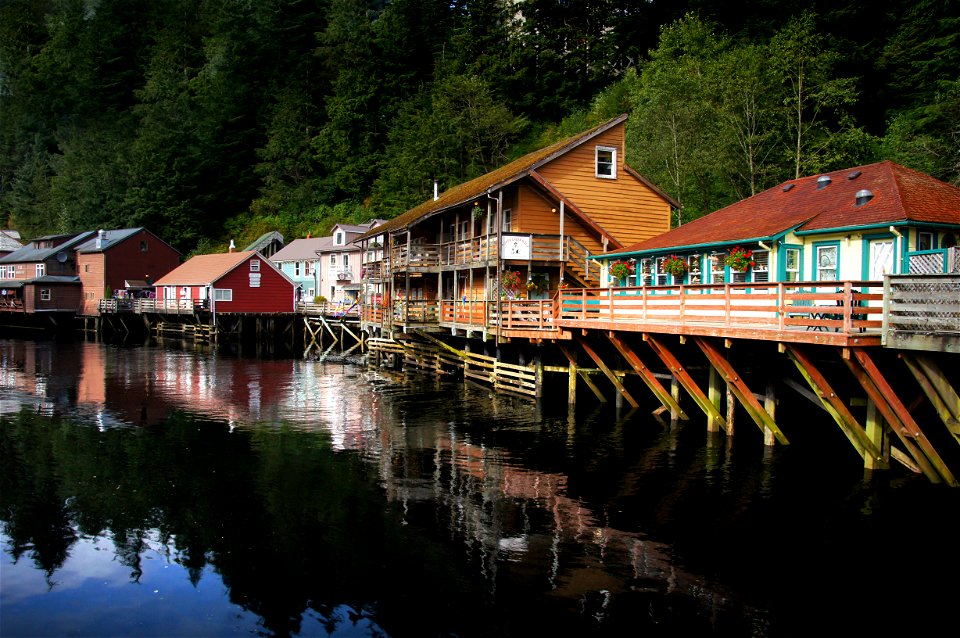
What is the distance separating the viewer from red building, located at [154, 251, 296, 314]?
59719 millimetres

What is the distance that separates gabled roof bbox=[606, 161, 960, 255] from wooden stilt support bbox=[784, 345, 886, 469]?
4732 millimetres

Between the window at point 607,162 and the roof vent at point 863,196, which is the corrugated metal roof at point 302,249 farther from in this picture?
the roof vent at point 863,196

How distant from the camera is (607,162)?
29.4 m

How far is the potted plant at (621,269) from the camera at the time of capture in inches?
993

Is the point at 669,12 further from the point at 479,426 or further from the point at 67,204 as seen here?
the point at 67,204

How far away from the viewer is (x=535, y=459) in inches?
683

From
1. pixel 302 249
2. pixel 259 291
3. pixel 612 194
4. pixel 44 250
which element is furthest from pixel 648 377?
pixel 44 250

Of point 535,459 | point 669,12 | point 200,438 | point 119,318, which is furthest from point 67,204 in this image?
point 535,459

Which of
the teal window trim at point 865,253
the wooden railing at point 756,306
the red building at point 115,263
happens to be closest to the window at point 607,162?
the wooden railing at point 756,306

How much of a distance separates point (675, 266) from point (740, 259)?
2860mm

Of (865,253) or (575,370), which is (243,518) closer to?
(575,370)

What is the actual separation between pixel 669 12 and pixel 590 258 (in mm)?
40361

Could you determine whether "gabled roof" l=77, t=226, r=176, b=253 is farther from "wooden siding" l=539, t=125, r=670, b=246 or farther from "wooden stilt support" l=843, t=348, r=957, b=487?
"wooden stilt support" l=843, t=348, r=957, b=487

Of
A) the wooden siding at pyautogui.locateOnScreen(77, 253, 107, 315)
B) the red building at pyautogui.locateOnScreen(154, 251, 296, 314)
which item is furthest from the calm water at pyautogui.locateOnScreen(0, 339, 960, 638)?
the wooden siding at pyautogui.locateOnScreen(77, 253, 107, 315)
